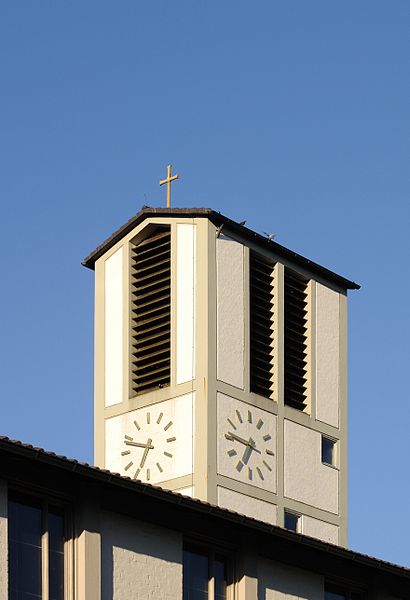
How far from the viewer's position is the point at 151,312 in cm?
5169

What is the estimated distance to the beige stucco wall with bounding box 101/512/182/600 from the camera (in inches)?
1243

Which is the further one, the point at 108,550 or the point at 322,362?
the point at 322,362

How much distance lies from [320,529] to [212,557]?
1817cm

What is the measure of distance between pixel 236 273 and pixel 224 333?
1662mm

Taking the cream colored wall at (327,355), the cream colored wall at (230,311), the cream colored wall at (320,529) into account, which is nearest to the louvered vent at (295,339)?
the cream colored wall at (327,355)

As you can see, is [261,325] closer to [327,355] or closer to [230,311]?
[230,311]

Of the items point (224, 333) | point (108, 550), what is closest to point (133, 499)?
point (108, 550)

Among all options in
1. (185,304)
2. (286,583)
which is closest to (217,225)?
(185,304)

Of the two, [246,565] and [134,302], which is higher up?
[134,302]

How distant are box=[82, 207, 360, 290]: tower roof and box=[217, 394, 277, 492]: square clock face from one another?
431 centimetres

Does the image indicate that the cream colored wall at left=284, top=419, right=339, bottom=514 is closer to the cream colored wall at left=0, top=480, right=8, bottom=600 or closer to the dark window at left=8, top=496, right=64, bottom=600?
the dark window at left=8, top=496, right=64, bottom=600

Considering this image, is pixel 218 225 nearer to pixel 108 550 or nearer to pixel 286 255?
pixel 286 255

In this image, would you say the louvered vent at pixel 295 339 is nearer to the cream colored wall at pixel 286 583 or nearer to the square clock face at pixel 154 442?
the square clock face at pixel 154 442

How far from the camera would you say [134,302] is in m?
52.2
